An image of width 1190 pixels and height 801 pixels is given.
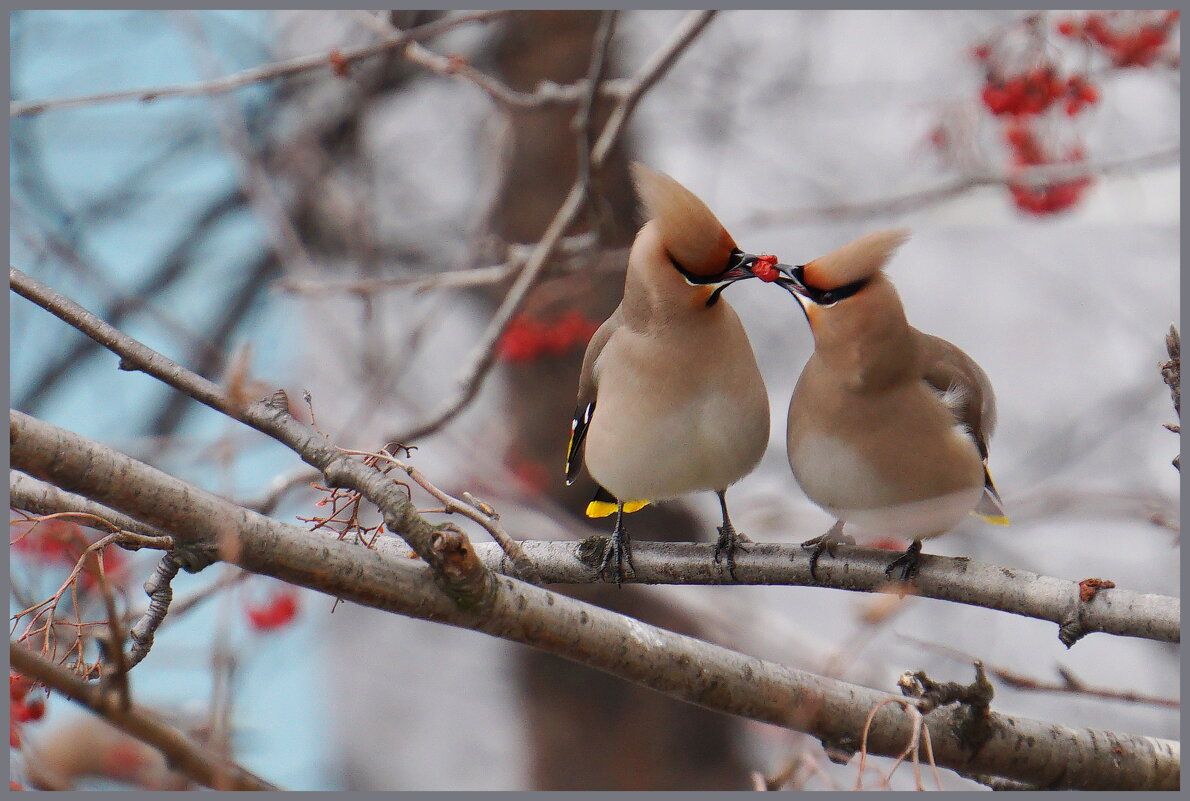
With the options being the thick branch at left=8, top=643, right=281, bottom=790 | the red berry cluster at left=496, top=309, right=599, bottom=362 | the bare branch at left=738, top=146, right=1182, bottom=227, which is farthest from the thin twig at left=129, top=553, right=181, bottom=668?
the red berry cluster at left=496, top=309, right=599, bottom=362

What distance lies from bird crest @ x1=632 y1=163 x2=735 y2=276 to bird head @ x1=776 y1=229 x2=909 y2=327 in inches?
4.0

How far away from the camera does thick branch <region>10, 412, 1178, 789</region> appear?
1.25 metres

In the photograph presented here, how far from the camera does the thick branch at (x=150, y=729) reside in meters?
0.93

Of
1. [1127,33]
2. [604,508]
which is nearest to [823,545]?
[604,508]

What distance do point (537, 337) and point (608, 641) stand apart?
2.50 metres

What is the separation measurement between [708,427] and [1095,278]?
4977 mm

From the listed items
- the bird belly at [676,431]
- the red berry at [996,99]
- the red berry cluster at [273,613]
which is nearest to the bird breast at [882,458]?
the bird belly at [676,431]

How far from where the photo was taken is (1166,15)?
3.17 meters

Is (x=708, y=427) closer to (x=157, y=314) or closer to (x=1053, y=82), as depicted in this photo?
(x=1053, y=82)

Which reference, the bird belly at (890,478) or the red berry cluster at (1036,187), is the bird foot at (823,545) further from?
the red berry cluster at (1036,187)

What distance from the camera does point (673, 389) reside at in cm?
203

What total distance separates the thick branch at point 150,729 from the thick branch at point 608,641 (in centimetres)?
30

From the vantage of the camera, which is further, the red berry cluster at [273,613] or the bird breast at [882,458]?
the red berry cluster at [273,613]

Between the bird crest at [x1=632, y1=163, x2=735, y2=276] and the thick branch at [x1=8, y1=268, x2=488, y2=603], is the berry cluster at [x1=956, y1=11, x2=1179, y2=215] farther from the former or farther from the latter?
the thick branch at [x1=8, y1=268, x2=488, y2=603]
